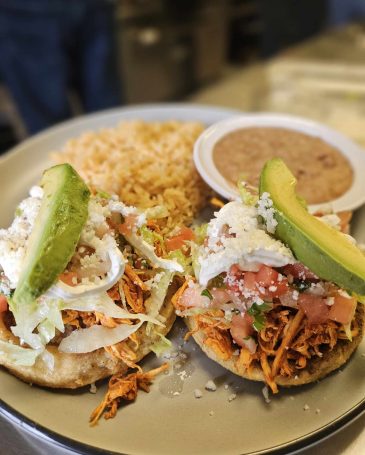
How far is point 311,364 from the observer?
4.62ft

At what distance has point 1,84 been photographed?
157 inches

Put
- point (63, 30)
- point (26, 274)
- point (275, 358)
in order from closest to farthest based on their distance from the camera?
point (26, 274)
point (275, 358)
point (63, 30)

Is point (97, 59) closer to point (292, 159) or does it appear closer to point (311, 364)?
point (292, 159)

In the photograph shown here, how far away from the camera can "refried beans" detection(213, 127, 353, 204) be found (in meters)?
2.03

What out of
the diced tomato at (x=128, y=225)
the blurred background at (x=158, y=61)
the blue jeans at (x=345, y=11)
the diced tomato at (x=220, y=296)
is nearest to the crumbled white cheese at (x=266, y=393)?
the diced tomato at (x=220, y=296)

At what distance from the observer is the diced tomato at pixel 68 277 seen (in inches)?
52.9

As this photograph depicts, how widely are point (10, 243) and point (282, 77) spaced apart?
3403 millimetres

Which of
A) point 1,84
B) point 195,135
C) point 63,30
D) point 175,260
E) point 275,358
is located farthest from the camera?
point 1,84

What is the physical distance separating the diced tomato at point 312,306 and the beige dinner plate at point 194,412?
200 mm

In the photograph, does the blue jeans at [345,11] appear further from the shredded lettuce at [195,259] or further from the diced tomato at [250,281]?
the diced tomato at [250,281]

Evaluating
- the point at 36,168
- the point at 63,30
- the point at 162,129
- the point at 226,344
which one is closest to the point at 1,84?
the point at 63,30

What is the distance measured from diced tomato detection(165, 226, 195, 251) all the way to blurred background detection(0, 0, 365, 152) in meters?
2.03

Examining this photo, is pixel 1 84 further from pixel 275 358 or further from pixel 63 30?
pixel 275 358

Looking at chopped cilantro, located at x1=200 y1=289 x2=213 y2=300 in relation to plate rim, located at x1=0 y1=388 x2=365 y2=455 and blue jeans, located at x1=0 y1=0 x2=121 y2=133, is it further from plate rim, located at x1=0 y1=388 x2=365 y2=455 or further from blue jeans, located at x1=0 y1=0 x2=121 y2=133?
blue jeans, located at x1=0 y1=0 x2=121 y2=133
